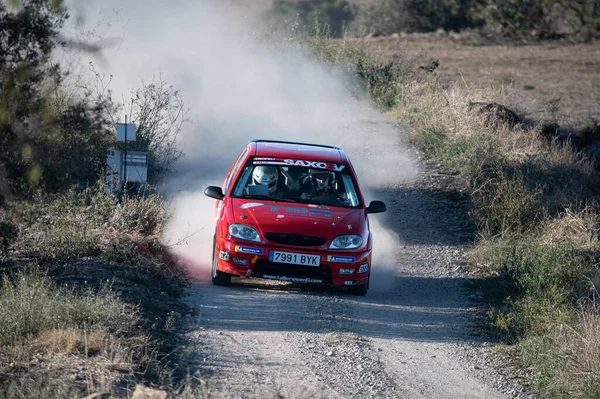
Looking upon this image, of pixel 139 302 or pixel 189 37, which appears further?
pixel 189 37

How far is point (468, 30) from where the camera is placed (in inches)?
2067

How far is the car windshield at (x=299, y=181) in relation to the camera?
1123 centimetres

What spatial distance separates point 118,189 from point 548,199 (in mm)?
8110

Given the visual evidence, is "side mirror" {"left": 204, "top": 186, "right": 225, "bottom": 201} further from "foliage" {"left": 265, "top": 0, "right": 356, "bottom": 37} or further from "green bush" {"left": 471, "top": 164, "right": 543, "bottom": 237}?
"foliage" {"left": 265, "top": 0, "right": 356, "bottom": 37}

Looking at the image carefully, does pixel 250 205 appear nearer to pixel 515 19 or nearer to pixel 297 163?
pixel 297 163

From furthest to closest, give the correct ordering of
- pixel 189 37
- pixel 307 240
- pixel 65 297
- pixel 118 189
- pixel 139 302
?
pixel 189 37
pixel 118 189
pixel 307 240
pixel 139 302
pixel 65 297

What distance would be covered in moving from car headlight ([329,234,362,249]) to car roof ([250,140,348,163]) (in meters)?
1.43

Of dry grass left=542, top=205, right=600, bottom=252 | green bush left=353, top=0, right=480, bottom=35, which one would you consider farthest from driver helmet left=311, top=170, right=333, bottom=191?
green bush left=353, top=0, right=480, bottom=35

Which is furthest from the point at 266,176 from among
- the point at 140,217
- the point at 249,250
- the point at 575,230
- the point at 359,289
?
the point at 575,230

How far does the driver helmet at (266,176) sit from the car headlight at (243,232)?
1031mm

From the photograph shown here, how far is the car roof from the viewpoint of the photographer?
11.6m

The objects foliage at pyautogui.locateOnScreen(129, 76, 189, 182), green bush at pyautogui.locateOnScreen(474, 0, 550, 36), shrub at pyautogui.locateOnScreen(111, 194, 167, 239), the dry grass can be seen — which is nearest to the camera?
shrub at pyautogui.locateOnScreen(111, 194, 167, 239)

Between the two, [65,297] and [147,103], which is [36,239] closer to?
[65,297]

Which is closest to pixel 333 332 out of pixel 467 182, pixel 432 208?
pixel 432 208
